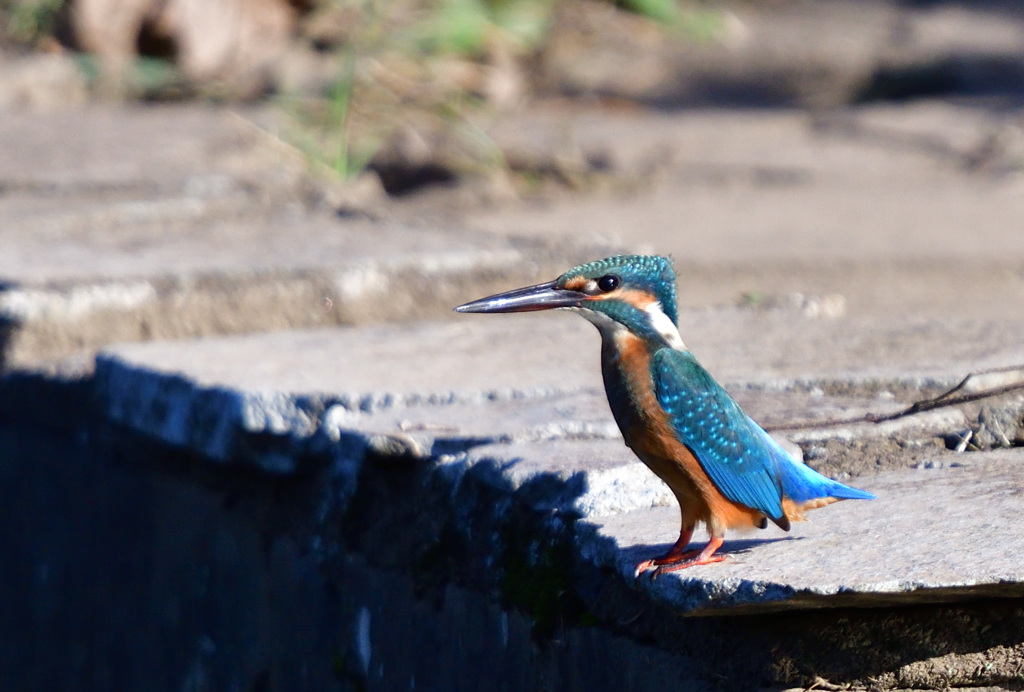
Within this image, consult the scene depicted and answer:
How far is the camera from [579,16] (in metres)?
5.81

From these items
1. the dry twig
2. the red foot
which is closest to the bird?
the red foot

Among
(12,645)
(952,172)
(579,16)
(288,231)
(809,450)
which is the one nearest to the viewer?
(809,450)

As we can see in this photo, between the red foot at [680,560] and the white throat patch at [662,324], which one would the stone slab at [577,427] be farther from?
the white throat patch at [662,324]

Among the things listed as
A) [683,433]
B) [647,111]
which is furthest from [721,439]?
[647,111]

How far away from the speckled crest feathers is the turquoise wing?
0.28ft

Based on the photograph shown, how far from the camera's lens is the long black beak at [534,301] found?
4.44 ft

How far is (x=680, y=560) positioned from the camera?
1.24 meters

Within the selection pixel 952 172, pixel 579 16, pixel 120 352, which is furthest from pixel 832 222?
pixel 579 16

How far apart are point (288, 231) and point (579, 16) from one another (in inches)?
130

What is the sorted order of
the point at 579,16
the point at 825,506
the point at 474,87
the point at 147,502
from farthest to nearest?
the point at 579,16 → the point at 474,87 → the point at 147,502 → the point at 825,506

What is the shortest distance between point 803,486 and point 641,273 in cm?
25

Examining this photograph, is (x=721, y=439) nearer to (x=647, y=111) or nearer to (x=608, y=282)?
(x=608, y=282)

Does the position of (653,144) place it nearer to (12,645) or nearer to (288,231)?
(288,231)

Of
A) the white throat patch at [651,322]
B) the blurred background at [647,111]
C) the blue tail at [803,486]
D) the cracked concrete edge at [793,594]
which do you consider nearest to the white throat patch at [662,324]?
the white throat patch at [651,322]
